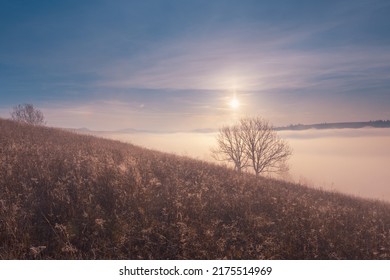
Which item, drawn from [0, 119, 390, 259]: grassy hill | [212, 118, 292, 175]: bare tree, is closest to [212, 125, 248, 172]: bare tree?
[212, 118, 292, 175]: bare tree

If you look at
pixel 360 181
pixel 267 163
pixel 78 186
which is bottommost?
pixel 360 181

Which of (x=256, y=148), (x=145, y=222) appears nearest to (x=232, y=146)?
(x=256, y=148)

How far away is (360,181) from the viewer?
16888cm

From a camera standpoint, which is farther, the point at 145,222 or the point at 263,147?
the point at 263,147

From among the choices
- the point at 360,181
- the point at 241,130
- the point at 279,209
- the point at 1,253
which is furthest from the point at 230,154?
the point at 360,181

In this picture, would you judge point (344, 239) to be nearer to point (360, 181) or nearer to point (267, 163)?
point (267, 163)

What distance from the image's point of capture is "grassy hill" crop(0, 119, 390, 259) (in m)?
4.25

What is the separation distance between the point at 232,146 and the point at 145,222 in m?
33.0

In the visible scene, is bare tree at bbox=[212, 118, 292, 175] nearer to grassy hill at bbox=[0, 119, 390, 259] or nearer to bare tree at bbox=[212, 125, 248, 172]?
bare tree at bbox=[212, 125, 248, 172]

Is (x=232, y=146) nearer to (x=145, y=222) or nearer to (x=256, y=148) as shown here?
(x=256, y=148)

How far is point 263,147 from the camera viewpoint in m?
35.3

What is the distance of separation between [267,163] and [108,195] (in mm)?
31629

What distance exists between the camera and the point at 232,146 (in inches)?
1467
